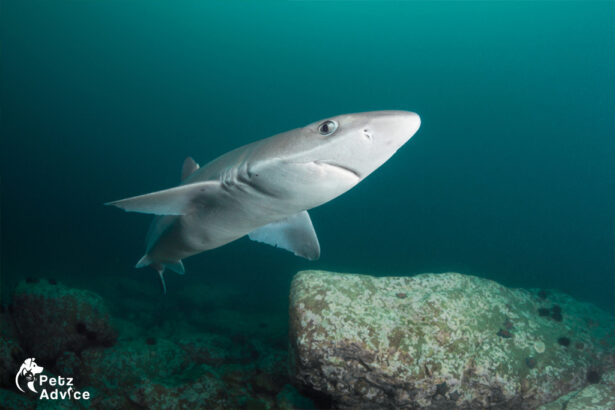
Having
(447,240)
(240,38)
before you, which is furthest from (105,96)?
(447,240)

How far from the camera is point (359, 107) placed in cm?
8344

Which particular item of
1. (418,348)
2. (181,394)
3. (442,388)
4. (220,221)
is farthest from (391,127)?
(181,394)

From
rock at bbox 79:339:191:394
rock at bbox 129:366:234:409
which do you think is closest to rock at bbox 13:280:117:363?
rock at bbox 79:339:191:394

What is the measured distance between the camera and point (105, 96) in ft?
A: 267

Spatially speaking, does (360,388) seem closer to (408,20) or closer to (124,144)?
(408,20)

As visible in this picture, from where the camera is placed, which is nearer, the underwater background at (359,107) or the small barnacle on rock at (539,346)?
the small barnacle on rock at (539,346)

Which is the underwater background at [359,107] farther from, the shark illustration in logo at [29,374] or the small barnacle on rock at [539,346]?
the shark illustration in logo at [29,374]

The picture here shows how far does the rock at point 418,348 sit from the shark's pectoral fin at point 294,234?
54 cm

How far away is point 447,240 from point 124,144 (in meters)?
102

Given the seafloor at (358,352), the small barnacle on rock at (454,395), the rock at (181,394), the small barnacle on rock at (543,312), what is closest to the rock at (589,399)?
the seafloor at (358,352)

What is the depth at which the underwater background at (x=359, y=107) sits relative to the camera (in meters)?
52.8

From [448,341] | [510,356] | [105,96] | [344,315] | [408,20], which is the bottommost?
Answer: [510,356]

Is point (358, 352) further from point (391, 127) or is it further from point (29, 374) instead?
point (29, 374)

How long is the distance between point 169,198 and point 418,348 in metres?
3.05
